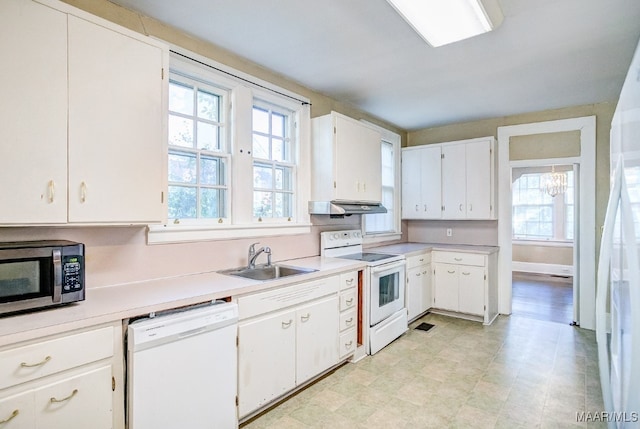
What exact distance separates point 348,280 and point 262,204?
1.00 meters

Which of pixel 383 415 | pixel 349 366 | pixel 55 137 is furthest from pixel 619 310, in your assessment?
pixel 55 137

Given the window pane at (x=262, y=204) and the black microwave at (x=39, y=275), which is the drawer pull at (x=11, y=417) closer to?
the black microwave at (x=39, y=275)

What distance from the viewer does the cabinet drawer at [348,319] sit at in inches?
112

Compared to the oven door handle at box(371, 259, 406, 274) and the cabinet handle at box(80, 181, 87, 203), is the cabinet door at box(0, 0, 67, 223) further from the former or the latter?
the oven door handle at box(371, 259, 406, 274)

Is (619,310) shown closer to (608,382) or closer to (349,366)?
(608,382)

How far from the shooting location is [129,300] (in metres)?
1.70

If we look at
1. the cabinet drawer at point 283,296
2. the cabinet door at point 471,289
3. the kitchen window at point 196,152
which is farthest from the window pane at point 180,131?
the cabinet door at point 471,289

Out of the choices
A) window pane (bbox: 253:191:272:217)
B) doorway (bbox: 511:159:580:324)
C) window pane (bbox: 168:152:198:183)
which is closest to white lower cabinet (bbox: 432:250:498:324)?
doorway (bbox: 511:159:580:324)

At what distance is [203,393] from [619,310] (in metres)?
2.07

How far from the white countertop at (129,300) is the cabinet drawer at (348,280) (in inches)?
9.2

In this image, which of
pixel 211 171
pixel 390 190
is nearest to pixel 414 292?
pixel 390 190

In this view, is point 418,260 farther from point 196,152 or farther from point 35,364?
point 35,364

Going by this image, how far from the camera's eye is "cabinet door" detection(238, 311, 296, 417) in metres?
2.06

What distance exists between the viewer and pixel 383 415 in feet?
7.38
